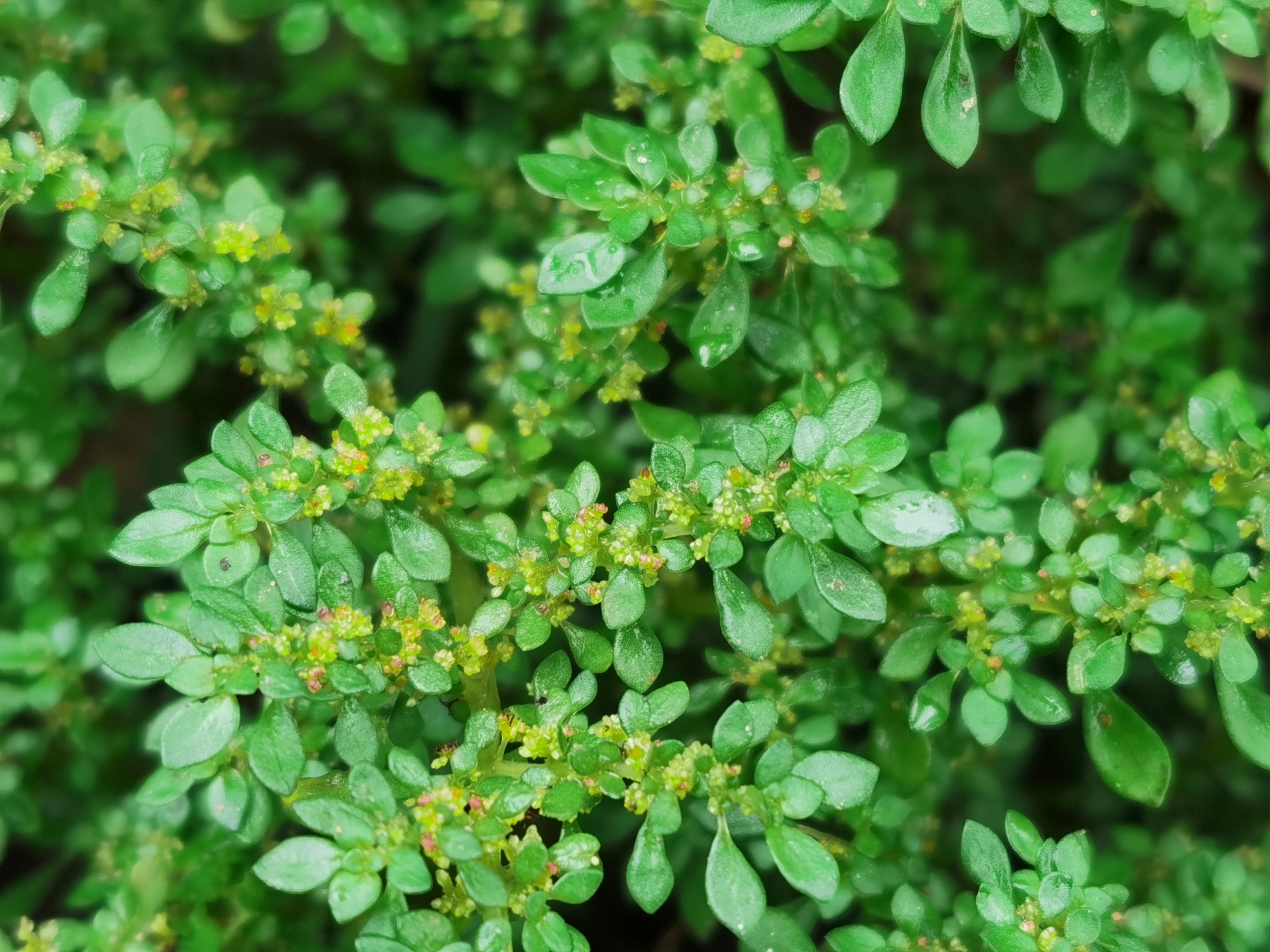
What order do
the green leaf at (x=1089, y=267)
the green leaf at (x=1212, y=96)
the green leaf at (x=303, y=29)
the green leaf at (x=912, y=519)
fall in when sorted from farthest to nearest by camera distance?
the green leaf at (x=1089, y=267)
the green leaf at (x=303, y=29)
the green leaf at (x=1212, y=96)
the green leaf at (x=912, y=519)

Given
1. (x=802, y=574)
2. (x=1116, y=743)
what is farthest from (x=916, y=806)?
(x=802, y=574)

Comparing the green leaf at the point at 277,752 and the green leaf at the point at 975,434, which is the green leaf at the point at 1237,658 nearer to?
the green leaf at the point at 975,434

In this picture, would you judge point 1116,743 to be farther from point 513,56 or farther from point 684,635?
point 513,56

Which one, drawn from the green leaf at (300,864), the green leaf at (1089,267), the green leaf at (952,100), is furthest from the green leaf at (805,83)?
the green leaf at (300,864)

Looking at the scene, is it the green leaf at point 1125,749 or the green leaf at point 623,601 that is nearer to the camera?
the green leaf at point 623,601

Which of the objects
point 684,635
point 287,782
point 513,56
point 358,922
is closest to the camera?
point 287,782

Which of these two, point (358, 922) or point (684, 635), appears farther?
point (684, 635)

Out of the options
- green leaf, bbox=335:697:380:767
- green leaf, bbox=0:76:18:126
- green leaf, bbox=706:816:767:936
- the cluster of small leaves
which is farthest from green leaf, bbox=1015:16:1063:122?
green leaf, bbox=0:76:18:126

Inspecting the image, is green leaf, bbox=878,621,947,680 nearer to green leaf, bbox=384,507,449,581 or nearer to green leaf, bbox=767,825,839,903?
green leaf, bbox=767,825,839,903
